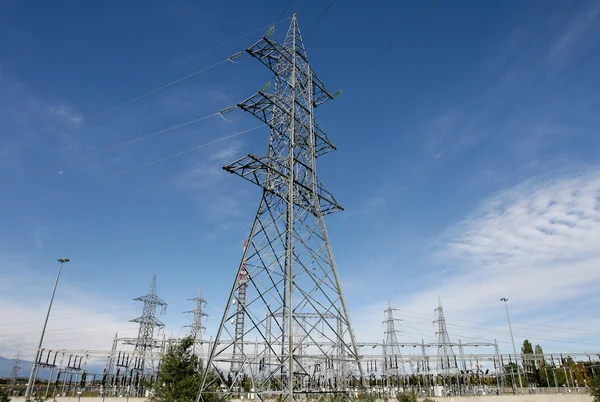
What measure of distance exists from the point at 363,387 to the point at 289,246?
6970 mm

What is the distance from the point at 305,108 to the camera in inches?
824

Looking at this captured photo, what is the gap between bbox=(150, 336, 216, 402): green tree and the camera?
20078mm

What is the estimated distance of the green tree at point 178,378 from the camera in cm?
2008

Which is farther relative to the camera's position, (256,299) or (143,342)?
(143,342)

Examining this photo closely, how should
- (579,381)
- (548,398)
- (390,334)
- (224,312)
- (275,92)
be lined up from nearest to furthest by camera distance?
1. (224,312)
2. (275,92)
3. (548,398)
4. (390,334)
5. (579,381)

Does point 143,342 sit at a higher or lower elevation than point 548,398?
higher

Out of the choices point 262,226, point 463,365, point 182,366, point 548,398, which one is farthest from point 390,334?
point 262,226

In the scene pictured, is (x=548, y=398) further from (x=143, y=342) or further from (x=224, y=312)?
(x=143, y=342)

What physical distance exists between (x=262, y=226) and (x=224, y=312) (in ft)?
14.0

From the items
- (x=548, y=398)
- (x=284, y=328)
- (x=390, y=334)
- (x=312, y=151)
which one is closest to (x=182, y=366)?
(x=284, y=328)

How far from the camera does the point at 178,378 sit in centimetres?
2088

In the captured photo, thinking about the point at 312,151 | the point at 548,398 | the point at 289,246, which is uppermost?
the point at 312,151

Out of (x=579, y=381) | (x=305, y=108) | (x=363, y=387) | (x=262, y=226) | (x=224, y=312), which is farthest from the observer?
(x=579, y=381)

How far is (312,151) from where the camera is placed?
19844 mm
